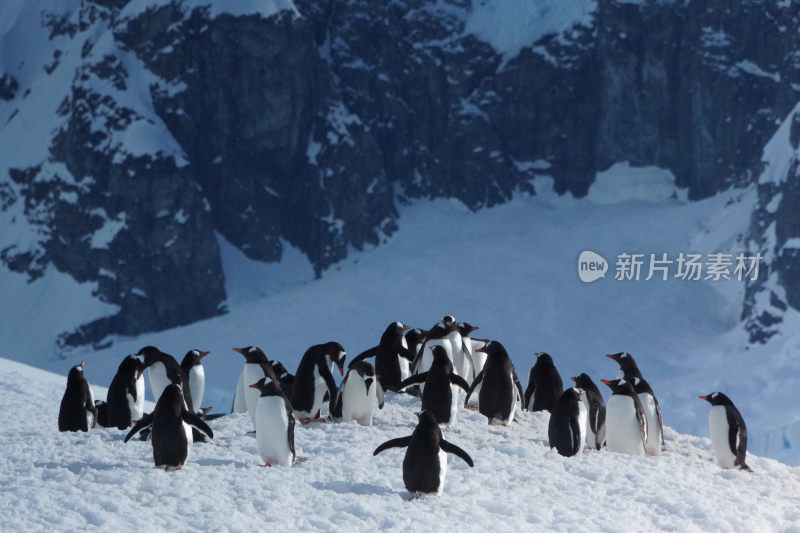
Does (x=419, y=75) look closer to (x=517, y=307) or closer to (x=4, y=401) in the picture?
(x=517, y=307)

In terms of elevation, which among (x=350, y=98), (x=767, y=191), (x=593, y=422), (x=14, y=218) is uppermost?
(x=350, y=98)

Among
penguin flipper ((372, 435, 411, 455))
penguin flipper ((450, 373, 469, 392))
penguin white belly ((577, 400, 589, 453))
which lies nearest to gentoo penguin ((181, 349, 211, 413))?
penguin flipper ((450, 373, 469, 392))

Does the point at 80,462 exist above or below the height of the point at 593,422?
below

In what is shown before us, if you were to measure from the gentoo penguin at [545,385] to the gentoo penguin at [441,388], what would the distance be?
124 inches

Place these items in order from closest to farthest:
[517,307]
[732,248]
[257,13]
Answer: [517,307]
[732,248]
[257,13]

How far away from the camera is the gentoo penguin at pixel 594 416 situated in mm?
15242

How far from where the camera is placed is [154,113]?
362ft

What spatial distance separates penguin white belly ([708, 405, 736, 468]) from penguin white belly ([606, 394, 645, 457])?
1097mm

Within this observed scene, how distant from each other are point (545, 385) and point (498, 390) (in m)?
2.29

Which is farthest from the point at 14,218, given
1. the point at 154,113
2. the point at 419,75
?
the point at 419,75

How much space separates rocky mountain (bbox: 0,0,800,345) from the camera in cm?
10588

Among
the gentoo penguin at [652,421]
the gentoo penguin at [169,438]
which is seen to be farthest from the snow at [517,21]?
the gentoo penguin at [169,438]

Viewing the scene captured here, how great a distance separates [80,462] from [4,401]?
8.06 metres

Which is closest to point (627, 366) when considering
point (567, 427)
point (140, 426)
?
point (567, 427)
